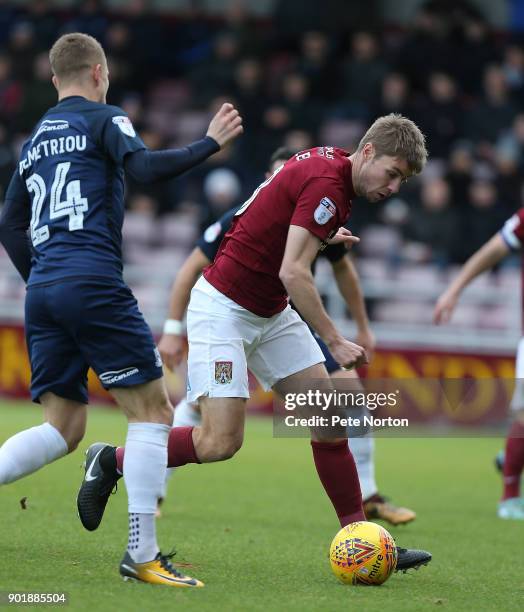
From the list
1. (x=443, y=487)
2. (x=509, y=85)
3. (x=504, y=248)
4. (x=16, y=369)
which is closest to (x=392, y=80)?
(x=509, y=85)

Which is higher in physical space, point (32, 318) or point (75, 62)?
point (75, 62)

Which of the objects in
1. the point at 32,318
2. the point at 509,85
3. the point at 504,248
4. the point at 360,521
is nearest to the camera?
the point at 32,318

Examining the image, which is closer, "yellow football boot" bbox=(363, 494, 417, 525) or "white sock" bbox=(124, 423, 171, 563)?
"white sock" bbox=(124, 423, 171, 563)

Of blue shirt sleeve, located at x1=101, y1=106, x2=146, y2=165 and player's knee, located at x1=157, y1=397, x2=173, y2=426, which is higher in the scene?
blue shirt sleeve, located at x1=101, y1=106, x2=146, y2=165

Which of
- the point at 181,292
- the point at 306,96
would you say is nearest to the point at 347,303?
the point at 181,292

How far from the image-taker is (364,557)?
559 centimetres

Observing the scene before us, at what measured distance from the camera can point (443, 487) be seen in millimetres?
10188

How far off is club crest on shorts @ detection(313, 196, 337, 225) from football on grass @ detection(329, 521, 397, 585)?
1376mm

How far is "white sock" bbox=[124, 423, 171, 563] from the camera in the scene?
5281 mm

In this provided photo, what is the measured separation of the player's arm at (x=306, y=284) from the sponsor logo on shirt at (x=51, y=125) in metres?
1.06

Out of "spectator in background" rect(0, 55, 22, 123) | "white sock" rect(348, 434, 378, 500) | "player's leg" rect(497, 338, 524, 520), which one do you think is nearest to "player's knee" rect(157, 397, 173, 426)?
"white sock" rect(348, 434, 378, 500)

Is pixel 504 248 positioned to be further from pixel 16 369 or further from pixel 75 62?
pixel 16 369

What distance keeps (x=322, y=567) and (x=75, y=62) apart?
2580 mm

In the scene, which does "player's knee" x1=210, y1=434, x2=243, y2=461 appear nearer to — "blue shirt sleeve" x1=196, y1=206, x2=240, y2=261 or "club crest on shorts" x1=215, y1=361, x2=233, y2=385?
"club crest on shorts" x1=215, y1=361, x2=233, y2=385
